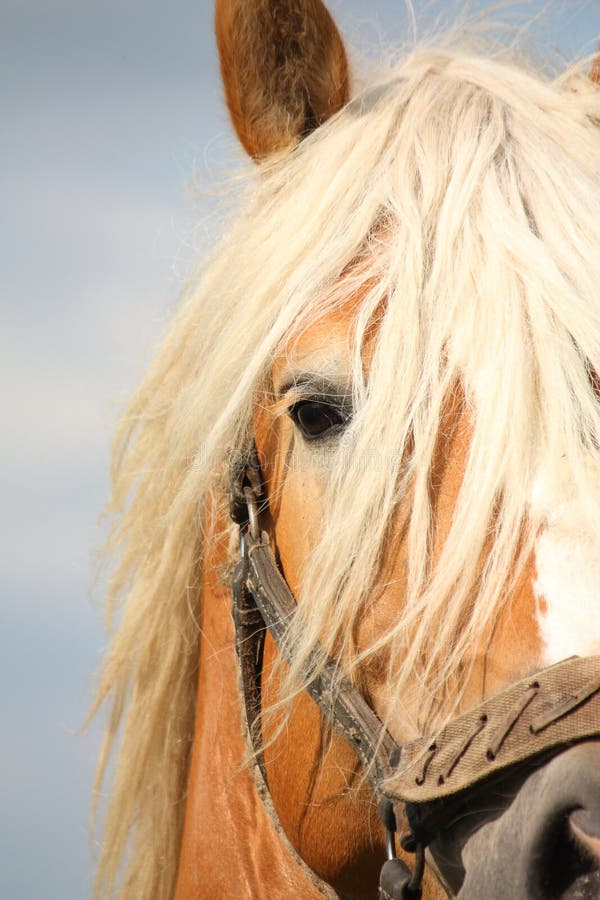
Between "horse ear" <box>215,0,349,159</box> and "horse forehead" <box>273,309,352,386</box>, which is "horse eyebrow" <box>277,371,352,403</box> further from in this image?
"horse ear" <box>215,0,349,159</box>

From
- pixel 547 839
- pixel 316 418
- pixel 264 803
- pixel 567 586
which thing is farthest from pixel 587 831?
pixel 264 803

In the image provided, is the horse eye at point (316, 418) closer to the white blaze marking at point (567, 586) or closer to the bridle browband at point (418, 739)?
the bridle browband at point (418, 739)

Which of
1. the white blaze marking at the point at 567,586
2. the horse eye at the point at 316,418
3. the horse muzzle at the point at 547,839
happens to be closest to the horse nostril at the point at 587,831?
the horse muzzle at the point at 547,839

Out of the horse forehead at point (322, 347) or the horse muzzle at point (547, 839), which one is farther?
the horse forehead at point (322, 347)

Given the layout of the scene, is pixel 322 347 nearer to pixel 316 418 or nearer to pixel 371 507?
pixel 316 418

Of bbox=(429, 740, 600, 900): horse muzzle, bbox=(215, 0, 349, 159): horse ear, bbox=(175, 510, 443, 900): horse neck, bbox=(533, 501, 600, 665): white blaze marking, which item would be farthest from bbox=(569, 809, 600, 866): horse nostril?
bbox=(215, 0, 349, 159): horse ear

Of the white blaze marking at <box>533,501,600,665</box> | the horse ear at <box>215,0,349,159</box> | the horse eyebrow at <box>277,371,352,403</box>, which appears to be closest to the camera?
the white blaze marking at <box>533,501,600,665</box>

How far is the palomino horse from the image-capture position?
1.24 metres

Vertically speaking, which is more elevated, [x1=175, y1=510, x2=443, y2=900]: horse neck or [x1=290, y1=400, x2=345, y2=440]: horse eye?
[x1=290, y1=400, x2=345, y2=440]: horse eye

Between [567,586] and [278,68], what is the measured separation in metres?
1.22

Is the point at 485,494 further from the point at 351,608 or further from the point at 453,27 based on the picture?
the point at 453,27

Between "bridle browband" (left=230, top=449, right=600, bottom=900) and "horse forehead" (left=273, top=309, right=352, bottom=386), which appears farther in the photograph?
"horse forehead" (left=273, top=309, right=352, bottom=386)

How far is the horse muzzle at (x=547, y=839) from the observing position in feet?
3.55

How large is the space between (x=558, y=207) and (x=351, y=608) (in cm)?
73
